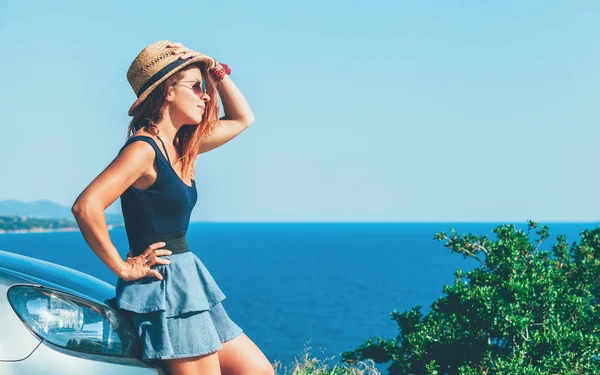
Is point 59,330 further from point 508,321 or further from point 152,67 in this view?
point 508,321

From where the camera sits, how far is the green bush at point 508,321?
6133mm

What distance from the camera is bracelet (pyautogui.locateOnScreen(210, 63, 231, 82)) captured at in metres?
3.35

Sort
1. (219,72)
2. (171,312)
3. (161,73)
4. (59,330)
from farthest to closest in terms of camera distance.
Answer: (219,72)
(161,73)
(171,312)
(59,330)

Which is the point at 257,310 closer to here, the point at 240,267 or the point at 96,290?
the point at 240,267

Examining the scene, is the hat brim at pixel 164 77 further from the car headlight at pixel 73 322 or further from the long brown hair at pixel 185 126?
the car headlight at pixel 73 322

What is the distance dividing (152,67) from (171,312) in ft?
3.16

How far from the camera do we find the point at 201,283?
114 inches

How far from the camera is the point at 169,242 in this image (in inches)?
112

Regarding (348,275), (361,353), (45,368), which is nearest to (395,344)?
(361,353)

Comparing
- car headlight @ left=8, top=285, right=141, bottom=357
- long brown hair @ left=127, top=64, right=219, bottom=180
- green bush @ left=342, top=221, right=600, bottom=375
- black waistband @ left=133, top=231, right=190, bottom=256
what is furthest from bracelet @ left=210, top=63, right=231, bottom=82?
green bush @ left=342, top=221, right=600, bottom=375

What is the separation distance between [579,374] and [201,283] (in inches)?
165

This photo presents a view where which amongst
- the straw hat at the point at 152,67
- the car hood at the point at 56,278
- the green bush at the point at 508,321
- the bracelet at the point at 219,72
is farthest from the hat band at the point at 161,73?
the green bush at the point at 508,321

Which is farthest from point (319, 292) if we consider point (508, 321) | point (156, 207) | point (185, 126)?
point (156, 207)

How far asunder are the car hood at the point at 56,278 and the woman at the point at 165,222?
0.14 m
